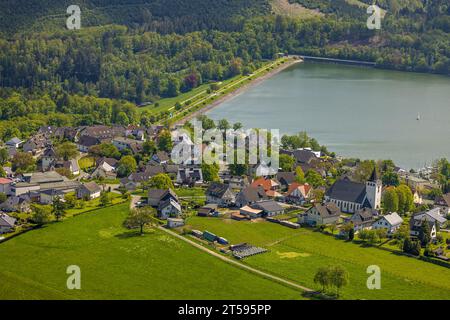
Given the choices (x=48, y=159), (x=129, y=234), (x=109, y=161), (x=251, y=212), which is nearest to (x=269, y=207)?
(x=251, y=212)

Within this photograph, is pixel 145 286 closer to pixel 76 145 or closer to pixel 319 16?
pixel 76 145

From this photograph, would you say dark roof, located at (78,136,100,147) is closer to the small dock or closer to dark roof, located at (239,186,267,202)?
dark roof, located at (239,186,267,202)

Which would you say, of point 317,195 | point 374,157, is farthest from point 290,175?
point 374,157

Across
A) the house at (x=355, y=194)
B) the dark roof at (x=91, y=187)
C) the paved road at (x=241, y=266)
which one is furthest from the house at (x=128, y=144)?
the paved road at (x=241, y=266)

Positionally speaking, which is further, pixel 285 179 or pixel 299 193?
pixel 285 179

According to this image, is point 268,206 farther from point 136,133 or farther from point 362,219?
point 136,133

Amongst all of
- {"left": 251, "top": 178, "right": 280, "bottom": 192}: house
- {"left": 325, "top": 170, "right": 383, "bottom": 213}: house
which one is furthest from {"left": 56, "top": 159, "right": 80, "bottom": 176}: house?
{"left": 325, "top": 170, "right": 383, "bottom": 213}: house
